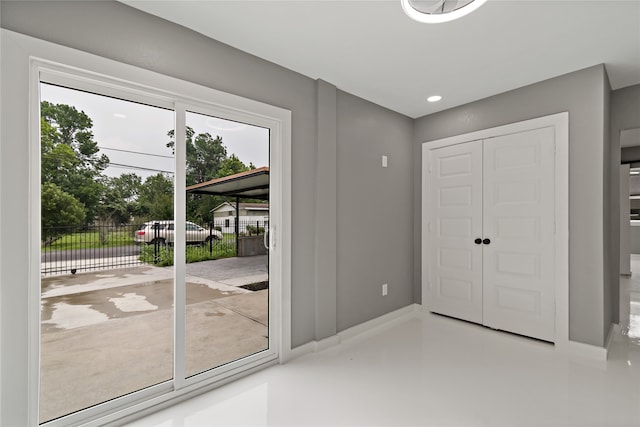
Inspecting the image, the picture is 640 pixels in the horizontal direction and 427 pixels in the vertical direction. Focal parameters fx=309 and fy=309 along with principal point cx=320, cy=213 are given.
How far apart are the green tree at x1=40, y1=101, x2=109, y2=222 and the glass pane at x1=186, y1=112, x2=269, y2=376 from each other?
0.55 m

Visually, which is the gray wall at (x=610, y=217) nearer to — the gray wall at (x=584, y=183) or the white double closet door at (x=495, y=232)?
the gray wall at (x=584, y=183)

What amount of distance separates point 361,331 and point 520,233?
76.6 inches

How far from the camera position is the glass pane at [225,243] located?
Result: 2.30m

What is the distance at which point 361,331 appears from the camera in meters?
3.36

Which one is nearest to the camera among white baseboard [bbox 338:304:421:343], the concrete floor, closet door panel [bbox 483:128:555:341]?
the concrete floor

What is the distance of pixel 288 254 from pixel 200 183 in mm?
946

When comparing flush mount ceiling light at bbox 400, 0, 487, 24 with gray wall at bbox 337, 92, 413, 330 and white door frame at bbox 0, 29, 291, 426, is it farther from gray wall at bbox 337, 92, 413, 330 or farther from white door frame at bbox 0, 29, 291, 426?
white door frame at bbox 0, 29, 291, 426

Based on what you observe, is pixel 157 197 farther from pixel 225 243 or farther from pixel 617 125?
pixel 617 125

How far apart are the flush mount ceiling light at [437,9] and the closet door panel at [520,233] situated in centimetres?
191

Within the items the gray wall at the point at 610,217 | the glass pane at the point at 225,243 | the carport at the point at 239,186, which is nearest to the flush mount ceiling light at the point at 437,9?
the glass pane at the point at 225,243

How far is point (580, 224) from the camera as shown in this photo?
279cm

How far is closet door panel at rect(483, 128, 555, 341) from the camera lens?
9.81 ft

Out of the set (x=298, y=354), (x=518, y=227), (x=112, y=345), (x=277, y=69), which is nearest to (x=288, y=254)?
(x=298, y=354)

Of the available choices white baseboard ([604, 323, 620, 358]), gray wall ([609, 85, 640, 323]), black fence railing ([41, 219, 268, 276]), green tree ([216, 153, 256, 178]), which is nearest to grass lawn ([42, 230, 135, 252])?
black fence railing ([41, 219, 268, 276])
